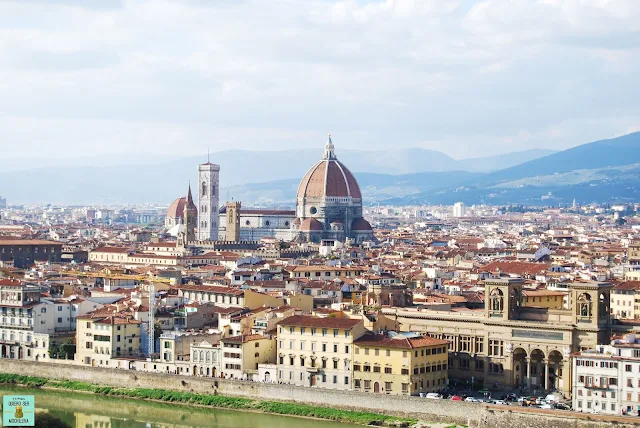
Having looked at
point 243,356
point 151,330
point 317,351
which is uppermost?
point 151,330

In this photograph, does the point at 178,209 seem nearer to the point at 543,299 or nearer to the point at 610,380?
the point at 543,299

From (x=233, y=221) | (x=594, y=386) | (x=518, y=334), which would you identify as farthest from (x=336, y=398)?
(x=233, y=221)

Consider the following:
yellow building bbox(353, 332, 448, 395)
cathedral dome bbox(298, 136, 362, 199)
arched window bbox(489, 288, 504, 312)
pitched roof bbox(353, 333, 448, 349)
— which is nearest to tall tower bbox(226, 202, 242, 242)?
cathedral dome bbox(298, 136, 362, 199)

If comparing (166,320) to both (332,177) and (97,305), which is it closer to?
(97,305)

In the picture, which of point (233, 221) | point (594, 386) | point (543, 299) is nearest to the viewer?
point (594, 386)

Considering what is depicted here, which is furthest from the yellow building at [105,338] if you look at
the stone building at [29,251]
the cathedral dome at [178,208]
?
the cathedral dome at [178,208]

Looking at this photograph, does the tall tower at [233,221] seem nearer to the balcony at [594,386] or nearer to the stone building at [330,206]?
the stone building at [330,206]
